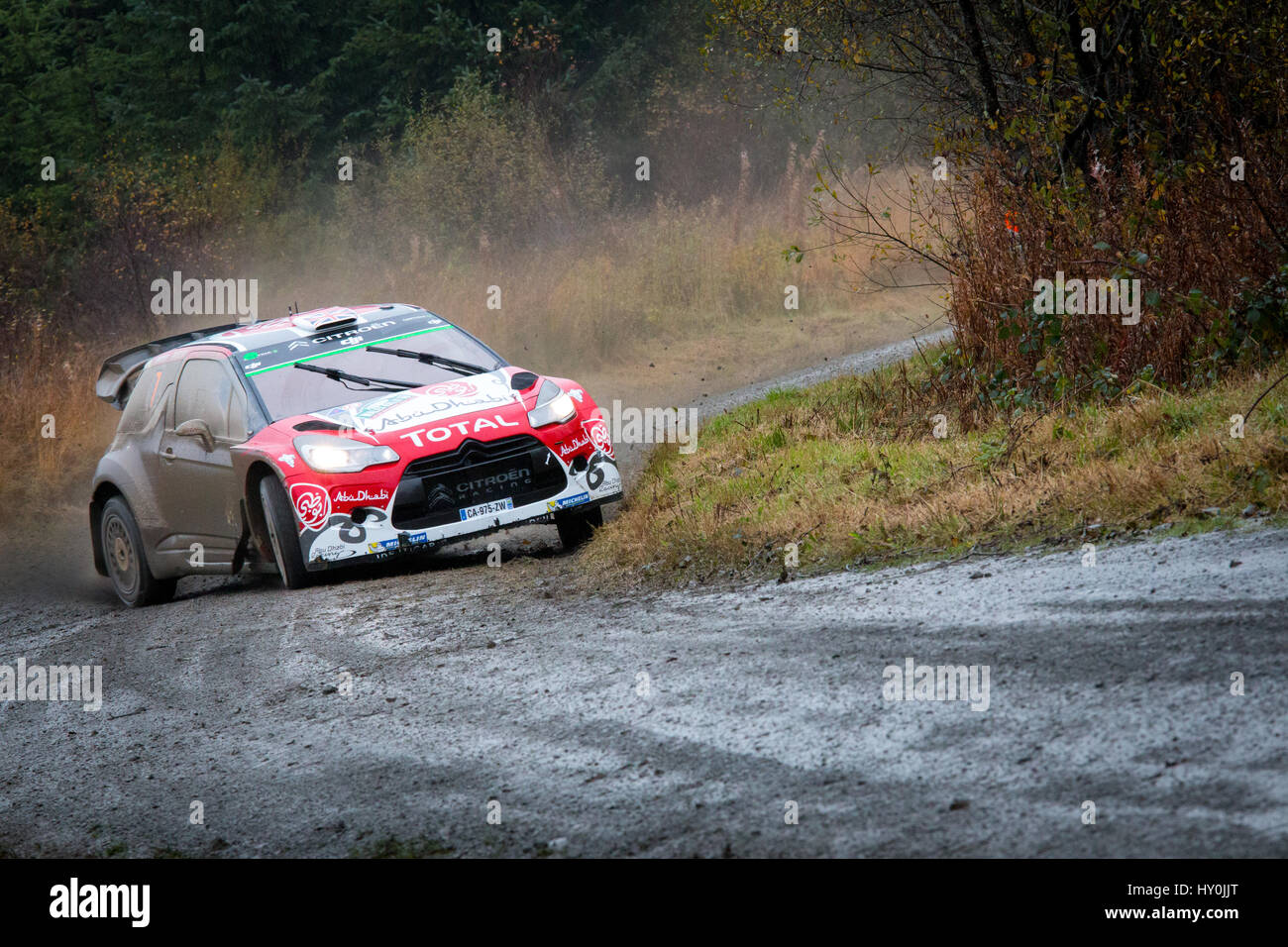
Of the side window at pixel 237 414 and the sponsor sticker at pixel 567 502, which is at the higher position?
the side window at pixel 237 414

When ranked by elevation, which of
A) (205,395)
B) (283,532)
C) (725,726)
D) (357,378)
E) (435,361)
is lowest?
(725,726)

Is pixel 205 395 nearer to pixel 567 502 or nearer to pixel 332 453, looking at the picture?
pixel 332 453

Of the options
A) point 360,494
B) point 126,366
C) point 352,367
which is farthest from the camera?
point 126,366

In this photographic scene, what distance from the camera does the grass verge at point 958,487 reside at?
23.1ft

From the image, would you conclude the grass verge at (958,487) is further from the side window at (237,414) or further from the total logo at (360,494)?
the side window at (237,414)

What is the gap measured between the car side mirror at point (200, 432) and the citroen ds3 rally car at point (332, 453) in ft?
0.03

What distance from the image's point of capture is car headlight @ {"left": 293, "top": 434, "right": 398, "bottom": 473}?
8.61 m

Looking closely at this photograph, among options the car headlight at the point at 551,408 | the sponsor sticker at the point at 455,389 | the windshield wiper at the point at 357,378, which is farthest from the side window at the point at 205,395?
the car headlight at the point at 551,408

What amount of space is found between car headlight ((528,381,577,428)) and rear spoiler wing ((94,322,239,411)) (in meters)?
3.23

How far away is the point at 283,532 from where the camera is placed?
878 cm

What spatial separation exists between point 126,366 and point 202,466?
2.70 metres

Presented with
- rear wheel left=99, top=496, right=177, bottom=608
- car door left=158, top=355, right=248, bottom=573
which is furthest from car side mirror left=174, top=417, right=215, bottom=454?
rear wheel left=99, top=496, right=177, bottom=608

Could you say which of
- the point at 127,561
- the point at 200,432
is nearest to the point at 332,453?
the point at 200,432

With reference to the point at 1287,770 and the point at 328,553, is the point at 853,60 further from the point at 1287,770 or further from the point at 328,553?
the point at 1287,770
